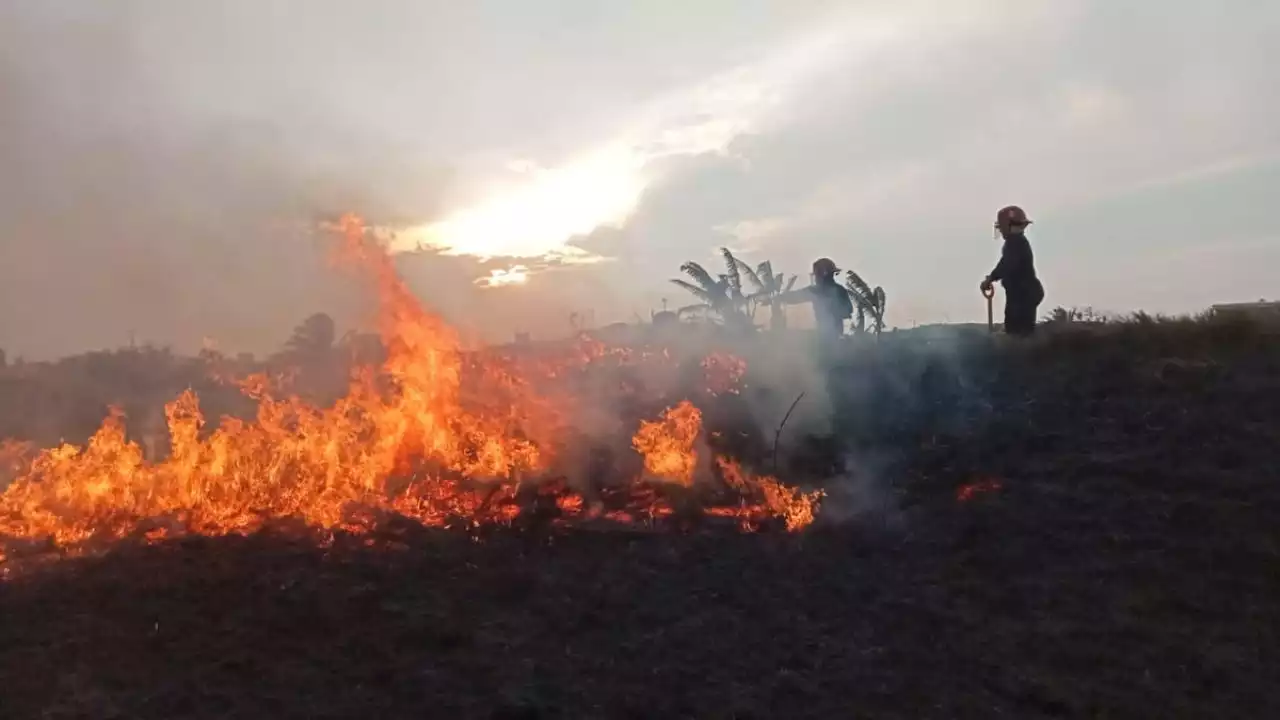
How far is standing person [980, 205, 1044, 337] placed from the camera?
1255 centimetres

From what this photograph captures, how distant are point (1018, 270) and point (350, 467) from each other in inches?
377

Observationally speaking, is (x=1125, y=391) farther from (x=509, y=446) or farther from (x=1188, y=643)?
(x=509, y=446)

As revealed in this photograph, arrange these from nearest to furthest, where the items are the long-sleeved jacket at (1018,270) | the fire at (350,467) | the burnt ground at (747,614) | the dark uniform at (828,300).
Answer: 1. the burnt ground at (747,614)
2. the fire at (350,467)
3. the long-sleeved jacket at (1018,270)
4. the dark uniform at (828,300)

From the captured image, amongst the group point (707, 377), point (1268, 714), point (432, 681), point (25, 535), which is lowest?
point (1268, 714)

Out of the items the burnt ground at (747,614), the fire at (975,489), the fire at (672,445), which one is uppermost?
the fire at (672,445)

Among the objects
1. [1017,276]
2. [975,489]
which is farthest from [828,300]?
[975,489]

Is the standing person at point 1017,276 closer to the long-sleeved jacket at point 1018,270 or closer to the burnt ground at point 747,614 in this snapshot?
the long-sleeved jacket at point 1018,270

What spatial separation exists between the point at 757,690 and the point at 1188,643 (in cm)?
302

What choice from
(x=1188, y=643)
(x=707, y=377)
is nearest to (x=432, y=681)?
(x=1188, y=643)

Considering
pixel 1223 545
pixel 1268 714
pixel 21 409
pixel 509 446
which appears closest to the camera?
pixel 1268 714

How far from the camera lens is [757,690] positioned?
17.9 ft

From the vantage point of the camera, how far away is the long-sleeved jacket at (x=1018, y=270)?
12531 millimetres

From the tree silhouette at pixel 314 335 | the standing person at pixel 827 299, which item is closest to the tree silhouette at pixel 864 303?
the standing person at pixel 827 299

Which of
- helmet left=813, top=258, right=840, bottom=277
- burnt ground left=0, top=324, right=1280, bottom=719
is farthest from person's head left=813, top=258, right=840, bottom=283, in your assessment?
burnt ground left=0, top=324, right=1280, bottom=719
